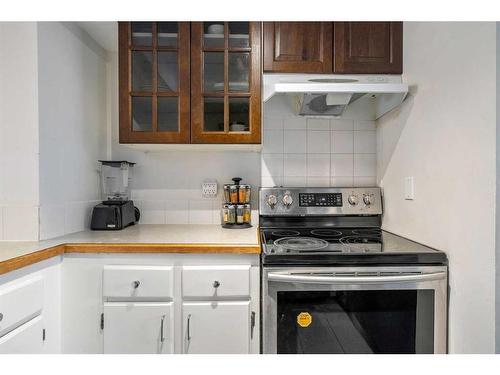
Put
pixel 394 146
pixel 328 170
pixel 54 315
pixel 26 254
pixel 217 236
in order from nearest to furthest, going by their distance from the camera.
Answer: pixel 26 254
pixel 54 315
pixel 217 236
pixel 394 146
pixel 328 170

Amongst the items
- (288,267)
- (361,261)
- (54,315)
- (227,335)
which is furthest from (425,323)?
(54,315)

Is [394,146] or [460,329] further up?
[394,146]

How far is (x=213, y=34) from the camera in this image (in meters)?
1.47

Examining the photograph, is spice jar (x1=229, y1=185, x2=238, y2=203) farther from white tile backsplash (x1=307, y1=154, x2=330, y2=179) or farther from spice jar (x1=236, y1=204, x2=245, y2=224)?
white tile backsplash (x1=307, y1=154, x2=330, y2=179)

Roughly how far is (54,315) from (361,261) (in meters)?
1.29

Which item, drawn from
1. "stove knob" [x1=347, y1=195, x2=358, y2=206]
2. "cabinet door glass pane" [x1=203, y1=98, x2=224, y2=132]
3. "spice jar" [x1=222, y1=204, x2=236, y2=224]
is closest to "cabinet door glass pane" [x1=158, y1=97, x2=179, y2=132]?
"cabinet door glass pane" [x1=203, y1=98, x2=224, y2=132]

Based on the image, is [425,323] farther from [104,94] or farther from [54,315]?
[104,94]

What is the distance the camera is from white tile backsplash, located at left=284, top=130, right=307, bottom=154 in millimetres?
1787

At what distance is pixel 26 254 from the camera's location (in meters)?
1.05

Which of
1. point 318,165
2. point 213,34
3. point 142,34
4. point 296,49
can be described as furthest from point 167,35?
point 318,165

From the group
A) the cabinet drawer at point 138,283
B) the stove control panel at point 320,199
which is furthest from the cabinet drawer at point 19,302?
the stove control panel at point 320,199

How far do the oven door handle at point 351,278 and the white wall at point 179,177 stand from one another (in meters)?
0.80

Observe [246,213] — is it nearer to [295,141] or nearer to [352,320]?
[295,141]

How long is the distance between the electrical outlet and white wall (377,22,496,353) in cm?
108
